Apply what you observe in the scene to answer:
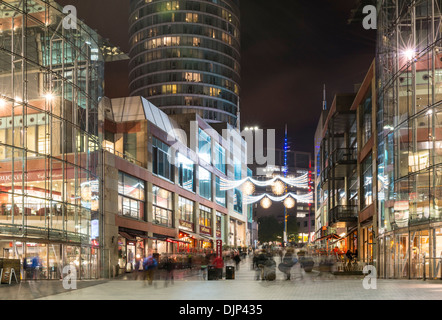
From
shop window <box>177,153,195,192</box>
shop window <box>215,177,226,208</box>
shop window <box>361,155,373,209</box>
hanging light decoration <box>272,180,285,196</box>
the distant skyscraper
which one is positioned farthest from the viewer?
the distant skyscraper

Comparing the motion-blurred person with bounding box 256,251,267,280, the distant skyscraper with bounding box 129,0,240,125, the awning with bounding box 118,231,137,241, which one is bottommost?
the motion-blurred person with bounding box 256,251,267,280

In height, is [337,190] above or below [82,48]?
below

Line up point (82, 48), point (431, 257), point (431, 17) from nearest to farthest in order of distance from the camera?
point (431, 257)
point (431, 17)
point (82, 48)

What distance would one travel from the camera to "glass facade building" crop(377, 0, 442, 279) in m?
31.1

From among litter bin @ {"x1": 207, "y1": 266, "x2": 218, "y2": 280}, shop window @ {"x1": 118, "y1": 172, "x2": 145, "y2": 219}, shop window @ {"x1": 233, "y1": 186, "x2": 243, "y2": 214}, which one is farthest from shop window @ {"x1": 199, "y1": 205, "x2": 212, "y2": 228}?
litter bin @ {"x1": 207, "y1": 266, "x2": 218, "y2": 280}

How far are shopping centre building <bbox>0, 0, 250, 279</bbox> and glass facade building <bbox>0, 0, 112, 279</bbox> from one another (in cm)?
6

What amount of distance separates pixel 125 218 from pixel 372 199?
18.4m

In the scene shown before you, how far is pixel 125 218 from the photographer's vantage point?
152 ft

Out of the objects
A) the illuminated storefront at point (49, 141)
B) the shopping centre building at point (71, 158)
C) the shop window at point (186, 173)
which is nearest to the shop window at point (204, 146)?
the shop window at point (186, 173)

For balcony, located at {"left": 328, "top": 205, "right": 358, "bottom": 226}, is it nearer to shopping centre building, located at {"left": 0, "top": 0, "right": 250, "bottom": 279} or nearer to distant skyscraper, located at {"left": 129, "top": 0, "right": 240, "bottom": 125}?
shopping centre building, located at {"left": 0, "top": 0, "right": 250, "bottom": 279}

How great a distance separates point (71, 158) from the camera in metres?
38.1

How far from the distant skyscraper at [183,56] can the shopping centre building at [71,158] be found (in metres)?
89.5
